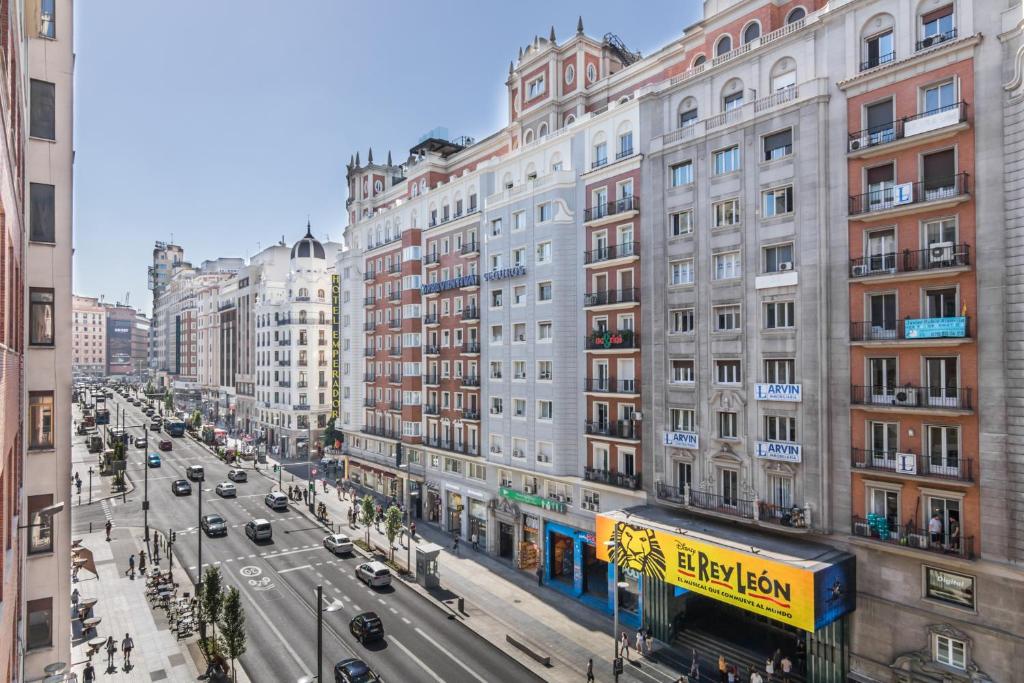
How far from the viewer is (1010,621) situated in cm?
2380

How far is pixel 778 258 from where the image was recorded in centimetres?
3194

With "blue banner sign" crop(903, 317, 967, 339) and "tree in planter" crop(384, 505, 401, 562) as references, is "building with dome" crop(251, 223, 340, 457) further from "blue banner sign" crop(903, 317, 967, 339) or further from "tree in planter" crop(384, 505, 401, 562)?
"blue banner sign" crop(903, 317, 967, 339)

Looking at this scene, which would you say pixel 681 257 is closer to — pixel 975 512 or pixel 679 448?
pixel 679 448

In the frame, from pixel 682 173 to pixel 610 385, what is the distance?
14.7m

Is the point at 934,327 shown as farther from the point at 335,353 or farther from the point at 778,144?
the point at 335,353

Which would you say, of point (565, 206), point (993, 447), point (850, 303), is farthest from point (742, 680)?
point (565, 206)

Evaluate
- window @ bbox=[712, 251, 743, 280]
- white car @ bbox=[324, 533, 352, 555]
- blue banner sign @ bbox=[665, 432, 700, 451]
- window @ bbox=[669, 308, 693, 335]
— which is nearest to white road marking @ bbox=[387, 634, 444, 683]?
white car @ bbox=[324, 533, 352, 555]

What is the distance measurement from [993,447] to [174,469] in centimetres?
9250

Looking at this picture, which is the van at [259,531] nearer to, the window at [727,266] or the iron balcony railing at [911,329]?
the window at [727,266]

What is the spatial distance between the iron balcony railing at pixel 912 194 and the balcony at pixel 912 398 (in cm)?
855

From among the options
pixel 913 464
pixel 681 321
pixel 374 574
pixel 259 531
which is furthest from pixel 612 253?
pixel 259 531

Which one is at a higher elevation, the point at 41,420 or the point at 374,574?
the point at 41,420

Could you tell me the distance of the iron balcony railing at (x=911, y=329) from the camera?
83.4 feet

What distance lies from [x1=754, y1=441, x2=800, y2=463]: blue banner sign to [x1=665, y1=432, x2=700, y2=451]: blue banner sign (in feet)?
12.8
